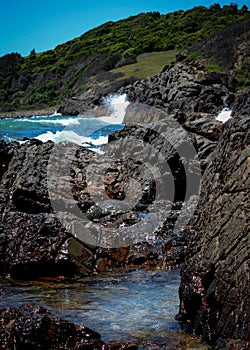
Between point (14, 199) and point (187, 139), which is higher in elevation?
point (187, 139)

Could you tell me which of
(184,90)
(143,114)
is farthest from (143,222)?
(184,90)

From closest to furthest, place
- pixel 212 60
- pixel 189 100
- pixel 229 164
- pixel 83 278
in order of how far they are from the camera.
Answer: pixel 229 164 → pixel 83 278 → pixel 189 100 → pixel 212 60

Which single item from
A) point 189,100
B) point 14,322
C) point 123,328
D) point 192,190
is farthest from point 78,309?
point 189,100

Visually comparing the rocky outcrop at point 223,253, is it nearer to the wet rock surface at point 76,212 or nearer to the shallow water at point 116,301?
the shallow water at point 116,301

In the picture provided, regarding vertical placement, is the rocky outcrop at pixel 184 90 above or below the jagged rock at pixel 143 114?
above

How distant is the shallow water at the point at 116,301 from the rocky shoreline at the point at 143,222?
1.30ft

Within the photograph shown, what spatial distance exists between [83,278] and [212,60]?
55.4m

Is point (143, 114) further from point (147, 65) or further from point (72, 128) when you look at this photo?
point (147, 65)

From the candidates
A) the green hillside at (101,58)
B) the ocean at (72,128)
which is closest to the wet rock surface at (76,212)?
the ocean at (72,128)

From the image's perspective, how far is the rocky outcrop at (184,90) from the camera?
3850 cm

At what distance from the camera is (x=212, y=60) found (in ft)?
198

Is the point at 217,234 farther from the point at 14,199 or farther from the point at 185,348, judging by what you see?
the point at 14,199

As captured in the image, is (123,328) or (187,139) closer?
(123,328)

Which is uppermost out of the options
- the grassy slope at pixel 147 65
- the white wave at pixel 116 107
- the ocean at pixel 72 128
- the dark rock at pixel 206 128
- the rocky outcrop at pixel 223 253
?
the grassy slope at pixel 147 65
